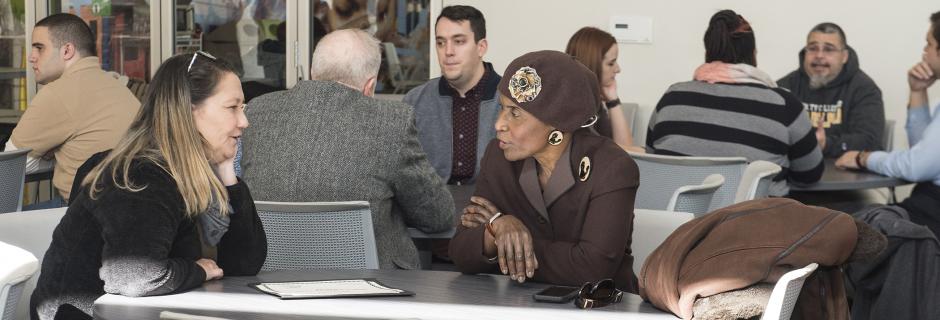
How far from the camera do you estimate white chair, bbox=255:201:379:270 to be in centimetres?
309

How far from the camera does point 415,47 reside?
791cm

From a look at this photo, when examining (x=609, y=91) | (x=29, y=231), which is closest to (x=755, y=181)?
(x=609, y=91)

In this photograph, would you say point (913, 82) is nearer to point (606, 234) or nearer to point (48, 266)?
point (606, 234)

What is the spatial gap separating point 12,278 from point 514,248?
38.3 inches

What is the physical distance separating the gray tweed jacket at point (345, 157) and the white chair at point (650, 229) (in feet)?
2.01

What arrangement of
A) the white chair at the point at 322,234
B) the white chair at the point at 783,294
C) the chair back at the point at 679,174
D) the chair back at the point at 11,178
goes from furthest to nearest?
1. the chair back at the point at 679,174
2. the chair back at the point at 11,178
3. the white chair at the point at 322,234
4. the white chair at the point at 783,294

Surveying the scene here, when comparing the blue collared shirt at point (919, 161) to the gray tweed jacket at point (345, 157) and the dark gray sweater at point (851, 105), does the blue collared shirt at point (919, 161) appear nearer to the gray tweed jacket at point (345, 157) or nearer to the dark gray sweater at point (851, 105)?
the dark gray sweater at point (851, 105)

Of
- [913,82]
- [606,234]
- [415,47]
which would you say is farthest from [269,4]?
[606,234]

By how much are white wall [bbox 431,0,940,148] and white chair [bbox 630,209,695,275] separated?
4380mm

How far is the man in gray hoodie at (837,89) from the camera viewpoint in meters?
6.34

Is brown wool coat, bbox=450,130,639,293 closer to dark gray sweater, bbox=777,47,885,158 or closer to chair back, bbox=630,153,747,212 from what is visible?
chair back, bbox=630,153,747,212

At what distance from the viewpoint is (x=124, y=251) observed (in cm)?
216

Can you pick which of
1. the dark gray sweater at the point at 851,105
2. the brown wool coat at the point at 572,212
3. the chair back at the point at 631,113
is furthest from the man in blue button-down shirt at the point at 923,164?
the brown wool coat at the point at 572,212

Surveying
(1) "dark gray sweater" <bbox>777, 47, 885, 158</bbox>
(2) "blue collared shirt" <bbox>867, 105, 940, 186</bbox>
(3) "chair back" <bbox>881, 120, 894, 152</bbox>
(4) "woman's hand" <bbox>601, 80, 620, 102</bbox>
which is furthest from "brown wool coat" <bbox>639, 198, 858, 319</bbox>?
(3) "chair back" <bbox>881, 120, 894, 152</bbox>
